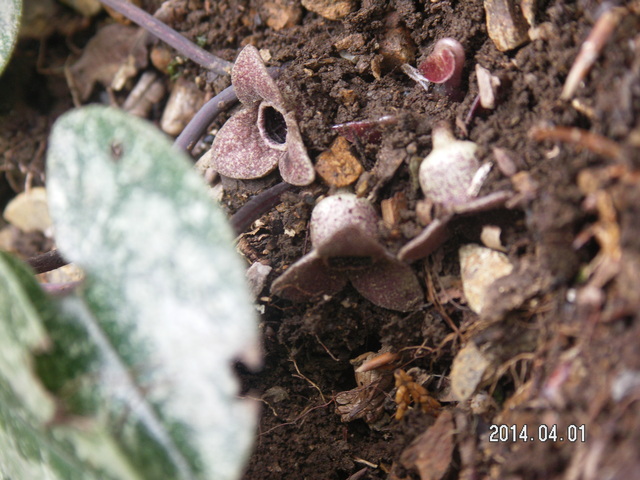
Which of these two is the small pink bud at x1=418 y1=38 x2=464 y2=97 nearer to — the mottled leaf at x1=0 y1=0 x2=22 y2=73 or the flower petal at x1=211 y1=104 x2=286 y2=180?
the flower petal at x1=211 y1=104 x2=286 y2=180

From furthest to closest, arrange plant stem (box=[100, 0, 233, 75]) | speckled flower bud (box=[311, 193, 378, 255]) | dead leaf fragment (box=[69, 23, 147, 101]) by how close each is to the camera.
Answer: dead leaf fragment (box=[69, 23, 147, 101]) → plant stem (box=[100, 0, 233, 75]) → speckled flower bud (box=[311, 193, 378, 255])

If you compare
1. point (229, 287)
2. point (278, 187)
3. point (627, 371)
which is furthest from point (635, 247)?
point (278, 187)

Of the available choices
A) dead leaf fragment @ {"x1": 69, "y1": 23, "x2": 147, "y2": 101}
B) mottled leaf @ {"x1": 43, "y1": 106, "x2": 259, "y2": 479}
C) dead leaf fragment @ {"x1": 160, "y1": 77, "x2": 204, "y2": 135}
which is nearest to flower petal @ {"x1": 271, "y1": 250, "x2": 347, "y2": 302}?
mottled leaf @ {"x1": 43, "y1": 106, "x2": 259, "y2": 479}

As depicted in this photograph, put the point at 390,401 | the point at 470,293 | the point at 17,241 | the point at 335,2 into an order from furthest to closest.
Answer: the point at 17,241, the point at 335,2, the point at 390,401, the point at 470,293

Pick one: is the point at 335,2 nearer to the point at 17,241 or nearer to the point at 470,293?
the point at 470,293

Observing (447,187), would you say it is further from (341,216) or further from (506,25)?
(506,25)

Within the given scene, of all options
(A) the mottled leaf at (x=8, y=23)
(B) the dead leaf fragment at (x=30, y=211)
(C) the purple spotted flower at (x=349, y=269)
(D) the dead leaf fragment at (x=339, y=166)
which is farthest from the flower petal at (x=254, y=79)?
(B) the dead leaf fragment at (x=30, y=211)

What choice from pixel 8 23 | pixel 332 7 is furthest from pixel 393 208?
pixel 8 23
